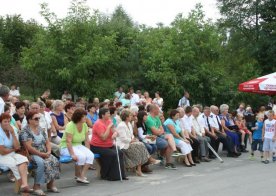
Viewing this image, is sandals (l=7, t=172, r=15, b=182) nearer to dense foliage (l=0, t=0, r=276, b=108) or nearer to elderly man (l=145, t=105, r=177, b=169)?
elderly man (l=145, t=105, r=177, b=169)

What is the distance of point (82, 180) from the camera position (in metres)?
9.32

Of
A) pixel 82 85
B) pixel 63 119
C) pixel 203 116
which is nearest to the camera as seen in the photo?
pixel 63 119

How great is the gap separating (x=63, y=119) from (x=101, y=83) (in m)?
10.2

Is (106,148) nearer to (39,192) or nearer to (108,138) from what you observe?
(108,138)

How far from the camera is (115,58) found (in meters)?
21.8

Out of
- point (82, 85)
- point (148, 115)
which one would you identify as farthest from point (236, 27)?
point (148, 115)

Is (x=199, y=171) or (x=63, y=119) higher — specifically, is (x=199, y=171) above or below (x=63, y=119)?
below

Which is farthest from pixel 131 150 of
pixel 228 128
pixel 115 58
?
pixel 115 58

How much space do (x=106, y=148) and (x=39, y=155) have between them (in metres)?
1.94

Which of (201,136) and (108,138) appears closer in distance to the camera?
(108,138)

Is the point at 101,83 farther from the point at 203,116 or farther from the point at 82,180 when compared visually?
the point at 82,180

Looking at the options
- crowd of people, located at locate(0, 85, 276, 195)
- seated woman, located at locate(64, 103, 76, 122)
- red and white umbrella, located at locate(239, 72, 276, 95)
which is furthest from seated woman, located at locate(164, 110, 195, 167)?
red and white umbrella, located at locate(239, 72, 276, 95)

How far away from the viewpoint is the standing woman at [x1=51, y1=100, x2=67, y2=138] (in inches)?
430

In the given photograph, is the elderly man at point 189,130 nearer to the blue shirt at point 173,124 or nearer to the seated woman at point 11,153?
the blue shirt at point 173,124
